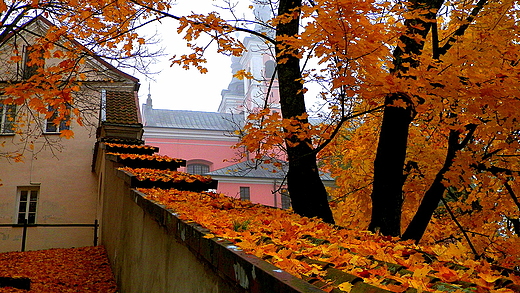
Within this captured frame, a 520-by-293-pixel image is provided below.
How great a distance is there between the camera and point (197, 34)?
5.77 metres

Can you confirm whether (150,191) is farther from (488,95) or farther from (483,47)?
(483,47)

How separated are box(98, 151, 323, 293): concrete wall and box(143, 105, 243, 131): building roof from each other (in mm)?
31750

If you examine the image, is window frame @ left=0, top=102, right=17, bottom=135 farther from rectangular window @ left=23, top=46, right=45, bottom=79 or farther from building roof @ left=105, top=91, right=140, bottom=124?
building roof @ left=105, top=91, right=140, bottom=124

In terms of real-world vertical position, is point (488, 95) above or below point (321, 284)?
above

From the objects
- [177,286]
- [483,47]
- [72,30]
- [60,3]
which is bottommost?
[177,286]

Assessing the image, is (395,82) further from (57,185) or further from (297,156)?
(57,185)

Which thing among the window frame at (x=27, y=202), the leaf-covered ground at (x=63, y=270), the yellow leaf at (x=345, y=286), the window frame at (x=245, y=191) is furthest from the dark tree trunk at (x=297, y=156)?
the window frame at (x=245, y=191)

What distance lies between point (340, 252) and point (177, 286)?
1204 mm

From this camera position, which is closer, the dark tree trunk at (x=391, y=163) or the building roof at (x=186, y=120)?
the dark tree trunk at (x=391, y=163)

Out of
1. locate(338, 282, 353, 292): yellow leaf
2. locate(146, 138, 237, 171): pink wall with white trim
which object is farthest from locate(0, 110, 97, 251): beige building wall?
locate(146, 138, 237, 171): pink wall with white trim

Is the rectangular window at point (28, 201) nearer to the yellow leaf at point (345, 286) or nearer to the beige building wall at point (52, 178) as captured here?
the beige building wall at point (52, 178)

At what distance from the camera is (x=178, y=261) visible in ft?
9.18

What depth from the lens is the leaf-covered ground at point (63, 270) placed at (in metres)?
6.05

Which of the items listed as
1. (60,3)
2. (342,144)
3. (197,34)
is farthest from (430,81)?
(60,3)
